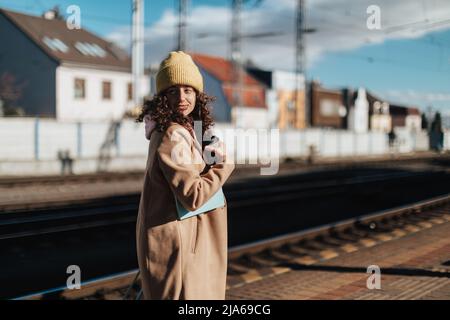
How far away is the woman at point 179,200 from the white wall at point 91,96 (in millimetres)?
34945

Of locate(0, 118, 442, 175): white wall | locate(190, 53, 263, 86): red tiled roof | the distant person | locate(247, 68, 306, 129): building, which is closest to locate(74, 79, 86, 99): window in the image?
locate(0, 118, 442, 175): white wall

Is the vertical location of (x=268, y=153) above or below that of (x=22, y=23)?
below

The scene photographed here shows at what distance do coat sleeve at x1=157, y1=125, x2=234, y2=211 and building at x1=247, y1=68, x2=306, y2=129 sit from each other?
5566 centimetres

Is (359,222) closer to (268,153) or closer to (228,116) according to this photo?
(268,153)

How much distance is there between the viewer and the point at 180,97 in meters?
2.60

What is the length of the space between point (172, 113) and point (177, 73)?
187mm

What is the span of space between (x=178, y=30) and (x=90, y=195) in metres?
16.4

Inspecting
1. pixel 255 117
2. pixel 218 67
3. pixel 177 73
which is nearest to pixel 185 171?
pixel 177 73

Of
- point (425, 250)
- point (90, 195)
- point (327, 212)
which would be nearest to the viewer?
point (425, 250)

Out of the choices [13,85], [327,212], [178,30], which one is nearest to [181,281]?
[327,212]

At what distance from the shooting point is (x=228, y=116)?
52094 mm

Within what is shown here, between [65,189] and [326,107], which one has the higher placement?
[326,107]

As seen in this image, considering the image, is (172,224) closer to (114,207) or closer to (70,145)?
(114,207)

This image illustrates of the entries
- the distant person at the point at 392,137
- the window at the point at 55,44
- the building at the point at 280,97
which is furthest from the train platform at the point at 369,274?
the building at the point at 280,97
